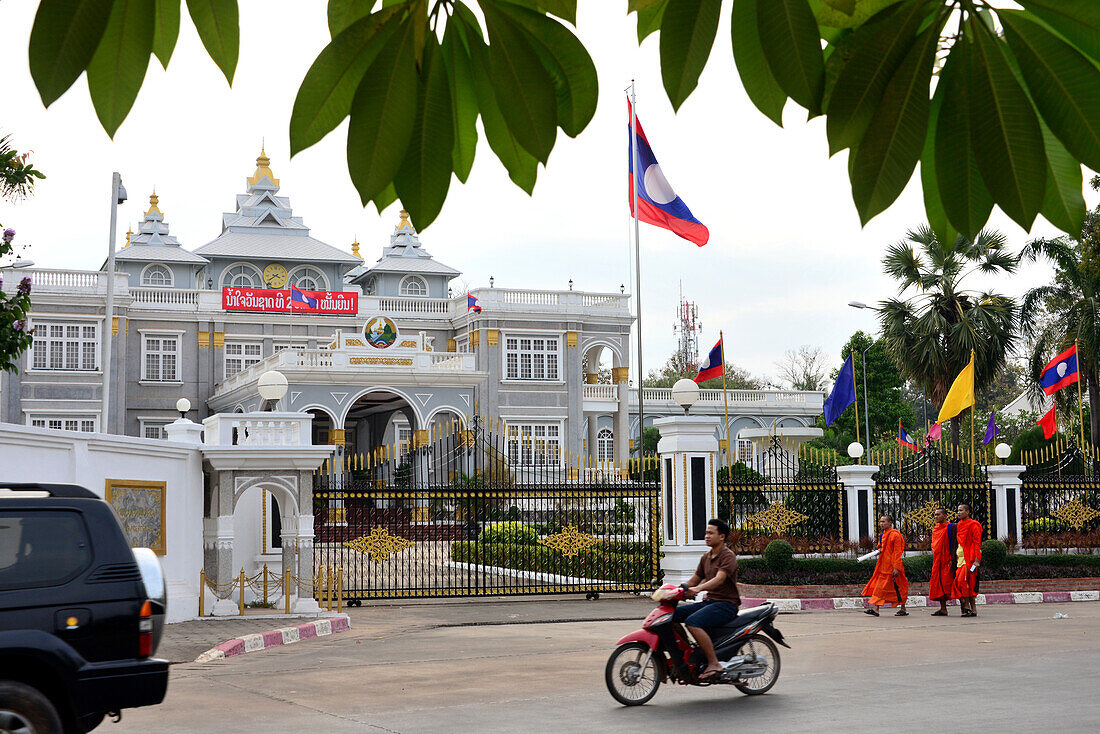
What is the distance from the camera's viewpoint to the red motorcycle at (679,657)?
8.94m

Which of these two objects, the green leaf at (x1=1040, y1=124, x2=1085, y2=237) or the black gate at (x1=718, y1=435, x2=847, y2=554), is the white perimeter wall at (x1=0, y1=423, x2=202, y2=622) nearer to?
the black gate at (x1=718, y1=435, x2=847, y2=554)

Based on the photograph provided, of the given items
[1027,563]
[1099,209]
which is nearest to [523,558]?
[1027,563]

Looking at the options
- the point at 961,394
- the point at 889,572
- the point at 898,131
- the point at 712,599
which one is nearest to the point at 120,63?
the point at 898,131

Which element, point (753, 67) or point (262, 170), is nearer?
point (753, 67)

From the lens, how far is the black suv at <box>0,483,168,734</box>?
6.05m

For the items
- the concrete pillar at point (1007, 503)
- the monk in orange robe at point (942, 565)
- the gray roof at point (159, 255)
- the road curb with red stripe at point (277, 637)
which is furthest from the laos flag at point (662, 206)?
the gray roof at point (159, 255)

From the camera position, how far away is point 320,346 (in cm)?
4144

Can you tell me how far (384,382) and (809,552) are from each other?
18.5 m

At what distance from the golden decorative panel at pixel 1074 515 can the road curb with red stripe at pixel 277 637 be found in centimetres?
1411

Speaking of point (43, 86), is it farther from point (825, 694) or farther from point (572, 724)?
point (825, 694)

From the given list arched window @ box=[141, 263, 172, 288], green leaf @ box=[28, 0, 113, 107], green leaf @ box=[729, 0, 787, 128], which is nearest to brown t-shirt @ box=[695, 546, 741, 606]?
green leaf @ box=[729, 0, 787, 128]

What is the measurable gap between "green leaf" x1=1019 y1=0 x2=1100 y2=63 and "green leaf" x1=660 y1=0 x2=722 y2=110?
1.17 ft

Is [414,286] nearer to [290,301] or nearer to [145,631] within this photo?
[290,301]

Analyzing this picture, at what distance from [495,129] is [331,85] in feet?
0.82
